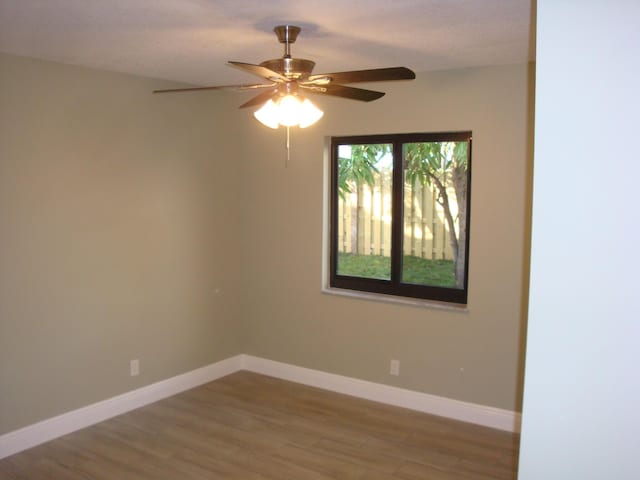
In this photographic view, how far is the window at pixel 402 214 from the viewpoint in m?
4.09

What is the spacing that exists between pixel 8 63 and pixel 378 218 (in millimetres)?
2707

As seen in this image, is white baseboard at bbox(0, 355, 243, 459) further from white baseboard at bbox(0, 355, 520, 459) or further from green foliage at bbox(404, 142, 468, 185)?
green foliage at bbox(404, 142, 468, 185)

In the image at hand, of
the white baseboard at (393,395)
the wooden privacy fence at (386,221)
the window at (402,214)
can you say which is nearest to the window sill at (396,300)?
the window at (402,214)

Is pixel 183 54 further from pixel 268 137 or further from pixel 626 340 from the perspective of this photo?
pixel 626 340

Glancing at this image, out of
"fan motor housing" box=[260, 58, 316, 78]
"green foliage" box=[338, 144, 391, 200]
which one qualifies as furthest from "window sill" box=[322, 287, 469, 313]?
"fan motor housing" box=[260, 58, 316, 78]

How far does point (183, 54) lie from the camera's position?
3322 millimetres

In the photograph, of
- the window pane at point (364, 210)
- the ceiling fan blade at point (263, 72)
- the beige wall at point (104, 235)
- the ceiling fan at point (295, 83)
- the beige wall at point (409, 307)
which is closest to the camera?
the ceiling fan blade at point (263, 72)

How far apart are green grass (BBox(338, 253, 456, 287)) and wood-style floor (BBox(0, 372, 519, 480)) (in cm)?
99

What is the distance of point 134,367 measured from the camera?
420cm

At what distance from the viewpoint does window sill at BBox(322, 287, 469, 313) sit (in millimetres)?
4051

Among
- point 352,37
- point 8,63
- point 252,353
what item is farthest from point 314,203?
point 8,63

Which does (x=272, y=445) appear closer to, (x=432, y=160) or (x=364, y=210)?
(x=364, y=210)

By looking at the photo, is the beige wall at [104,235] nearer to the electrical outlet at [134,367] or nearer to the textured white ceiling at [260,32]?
the electrical outlet at [134,367]

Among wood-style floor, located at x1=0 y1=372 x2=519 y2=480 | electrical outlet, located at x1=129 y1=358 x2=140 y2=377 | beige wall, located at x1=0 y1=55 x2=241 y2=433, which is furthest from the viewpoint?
electrical outlet, located at x1=129 y1=358 x2=140 y2=377
